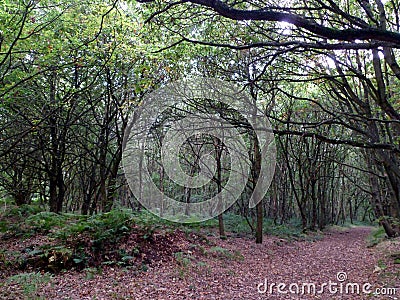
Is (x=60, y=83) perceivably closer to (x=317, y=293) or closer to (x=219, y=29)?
(x=219, y=29)

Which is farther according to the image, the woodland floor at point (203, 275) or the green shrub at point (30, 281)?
the woodland floor at point (203, 275)

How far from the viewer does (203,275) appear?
7.96 metres

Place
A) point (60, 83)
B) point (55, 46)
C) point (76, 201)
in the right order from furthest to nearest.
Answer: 1. point (76, 201)
2. point (60, 83)
3. point (55, 46)

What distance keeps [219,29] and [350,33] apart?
521 centimetres

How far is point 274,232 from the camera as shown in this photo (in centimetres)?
1811

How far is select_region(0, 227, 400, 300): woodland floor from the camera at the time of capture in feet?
20.6

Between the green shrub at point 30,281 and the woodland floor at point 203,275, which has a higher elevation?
the green shrub at point 30,281

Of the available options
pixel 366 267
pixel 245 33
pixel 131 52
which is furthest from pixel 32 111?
pixel 366 267

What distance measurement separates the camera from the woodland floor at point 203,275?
6.28 meters

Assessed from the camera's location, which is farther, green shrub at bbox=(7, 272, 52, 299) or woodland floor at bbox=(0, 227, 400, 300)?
woodland floor at bbox=(0, 227, 400, 300)

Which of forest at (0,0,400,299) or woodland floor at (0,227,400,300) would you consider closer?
forest at (0,0,400,299)

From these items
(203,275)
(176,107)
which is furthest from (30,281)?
(176,107)

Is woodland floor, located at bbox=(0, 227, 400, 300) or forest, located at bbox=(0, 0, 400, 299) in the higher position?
forest, located at bbox=(0, 0, 400, 299)

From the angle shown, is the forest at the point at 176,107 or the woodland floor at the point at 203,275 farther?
the woodland floor at the point at 203,275
